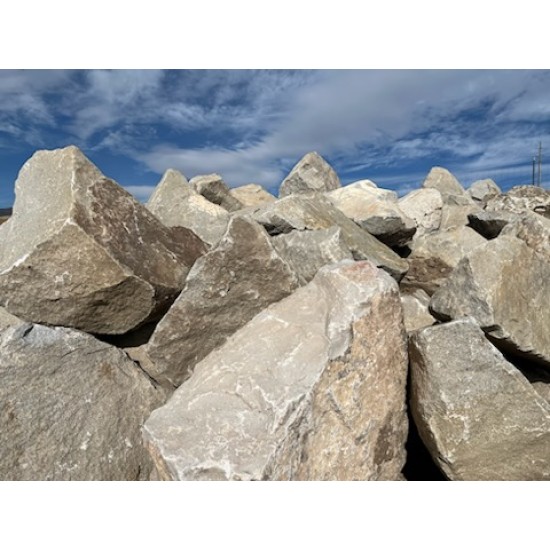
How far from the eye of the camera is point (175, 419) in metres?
1.98

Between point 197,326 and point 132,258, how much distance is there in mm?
615

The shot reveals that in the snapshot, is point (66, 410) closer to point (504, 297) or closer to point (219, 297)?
point (219, 297)

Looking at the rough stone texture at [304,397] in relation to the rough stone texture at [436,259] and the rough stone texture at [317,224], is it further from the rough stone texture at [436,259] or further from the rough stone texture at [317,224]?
the rough stone texture at [436,259]

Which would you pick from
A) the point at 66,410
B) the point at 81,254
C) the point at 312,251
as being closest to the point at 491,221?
the point at 312,251

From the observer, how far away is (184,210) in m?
Result: 4.18

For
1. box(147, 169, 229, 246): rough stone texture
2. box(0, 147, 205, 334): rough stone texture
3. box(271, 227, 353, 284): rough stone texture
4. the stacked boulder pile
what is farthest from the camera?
box(147, 169, 229, 246): rough stone texture

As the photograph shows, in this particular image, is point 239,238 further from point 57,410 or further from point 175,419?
point 57,410

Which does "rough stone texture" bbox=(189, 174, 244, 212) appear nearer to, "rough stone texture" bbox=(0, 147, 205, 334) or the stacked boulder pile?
Answer: the stacked boulder pile

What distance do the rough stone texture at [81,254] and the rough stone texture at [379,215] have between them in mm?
2183

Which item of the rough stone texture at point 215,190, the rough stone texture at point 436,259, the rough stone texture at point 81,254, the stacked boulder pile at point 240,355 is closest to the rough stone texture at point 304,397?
the stacked boulder pile at point 240,355

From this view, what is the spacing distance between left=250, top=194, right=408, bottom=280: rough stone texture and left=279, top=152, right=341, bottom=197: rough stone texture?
294 centimetres

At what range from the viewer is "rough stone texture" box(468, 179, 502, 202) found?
10.8 metres

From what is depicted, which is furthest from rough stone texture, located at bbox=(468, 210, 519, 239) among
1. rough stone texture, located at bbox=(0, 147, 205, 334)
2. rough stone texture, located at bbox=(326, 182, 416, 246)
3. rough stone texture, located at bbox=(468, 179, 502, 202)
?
rough stone texture, located at bbox=(468, 179, 502, 202)

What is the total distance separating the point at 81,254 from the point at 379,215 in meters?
2.95
